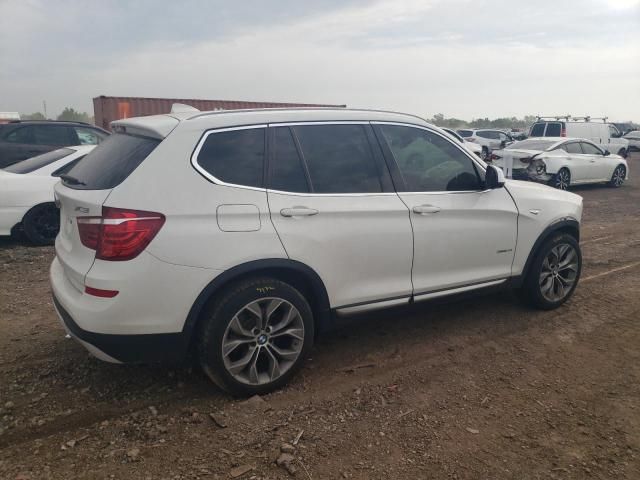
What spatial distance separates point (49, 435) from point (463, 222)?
3102 mm

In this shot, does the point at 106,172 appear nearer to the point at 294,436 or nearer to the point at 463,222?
the point at 294,436

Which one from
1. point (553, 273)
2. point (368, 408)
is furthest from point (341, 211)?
point (553, 273)

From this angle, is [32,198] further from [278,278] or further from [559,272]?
[559,272]

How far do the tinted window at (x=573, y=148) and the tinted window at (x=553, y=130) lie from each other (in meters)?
5.65

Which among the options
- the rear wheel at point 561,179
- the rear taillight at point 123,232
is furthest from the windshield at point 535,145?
the rear taillight at point 123,232

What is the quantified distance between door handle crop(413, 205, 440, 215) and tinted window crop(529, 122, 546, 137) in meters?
18.1

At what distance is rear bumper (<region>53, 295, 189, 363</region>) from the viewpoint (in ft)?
9.39

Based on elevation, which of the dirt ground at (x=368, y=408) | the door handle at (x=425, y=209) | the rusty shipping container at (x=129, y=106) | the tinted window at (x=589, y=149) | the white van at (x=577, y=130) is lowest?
the dirt ground at (x=368, y=408)

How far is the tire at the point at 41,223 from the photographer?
680cm

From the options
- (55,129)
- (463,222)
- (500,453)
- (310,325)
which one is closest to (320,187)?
(310,325)

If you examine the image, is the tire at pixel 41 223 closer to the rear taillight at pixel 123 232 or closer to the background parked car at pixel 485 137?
the rear taillight at pixel 123 232

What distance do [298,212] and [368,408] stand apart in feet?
4.24

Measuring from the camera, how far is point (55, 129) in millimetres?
9773

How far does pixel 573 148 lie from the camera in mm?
13703
